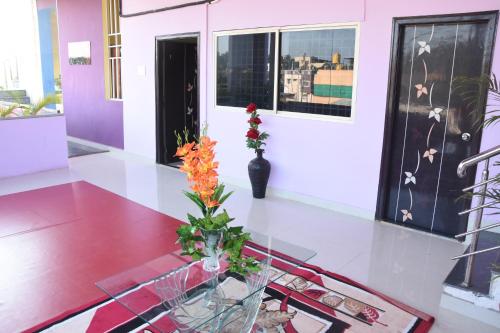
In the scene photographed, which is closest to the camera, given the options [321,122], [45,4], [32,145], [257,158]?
[321,122]

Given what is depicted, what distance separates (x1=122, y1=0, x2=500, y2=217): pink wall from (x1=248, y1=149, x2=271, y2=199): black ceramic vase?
208 mm

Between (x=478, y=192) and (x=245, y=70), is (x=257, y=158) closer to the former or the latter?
(x=245, y=70)

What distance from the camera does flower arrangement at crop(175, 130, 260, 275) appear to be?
6.29 ft

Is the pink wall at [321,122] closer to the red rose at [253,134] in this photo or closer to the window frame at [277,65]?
the window frame at [277,65]

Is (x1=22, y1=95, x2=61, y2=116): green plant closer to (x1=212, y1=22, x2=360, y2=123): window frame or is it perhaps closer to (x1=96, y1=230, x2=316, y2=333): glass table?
(x1=212, y1=22, x2=360, y2=123): window frame

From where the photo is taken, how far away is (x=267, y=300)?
271 centimetres

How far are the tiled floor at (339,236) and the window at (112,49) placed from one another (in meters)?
1.93

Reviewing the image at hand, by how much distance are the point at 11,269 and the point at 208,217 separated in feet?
6.44

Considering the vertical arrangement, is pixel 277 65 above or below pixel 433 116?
above

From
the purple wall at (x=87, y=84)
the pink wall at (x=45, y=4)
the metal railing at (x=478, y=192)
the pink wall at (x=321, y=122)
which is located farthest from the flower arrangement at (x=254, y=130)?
the pink wall at (x=45, y=4)

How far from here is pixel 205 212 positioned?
6.81 feet

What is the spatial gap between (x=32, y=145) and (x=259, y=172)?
339 centimetres

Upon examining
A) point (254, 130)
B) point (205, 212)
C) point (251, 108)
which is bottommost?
point (205, 212)

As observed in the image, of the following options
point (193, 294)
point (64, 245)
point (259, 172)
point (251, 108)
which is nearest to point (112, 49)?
point (251, 108)
